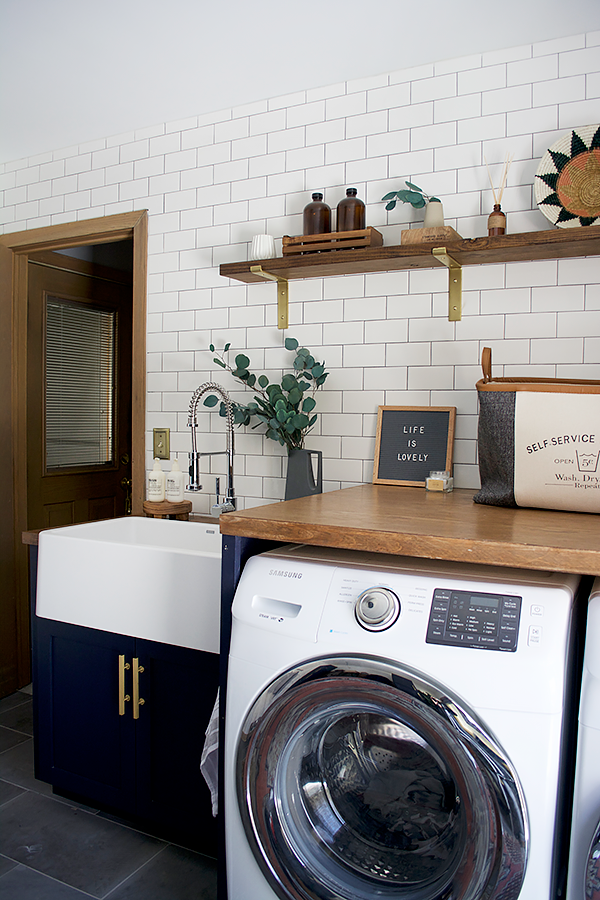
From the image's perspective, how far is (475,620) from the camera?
1.18 m

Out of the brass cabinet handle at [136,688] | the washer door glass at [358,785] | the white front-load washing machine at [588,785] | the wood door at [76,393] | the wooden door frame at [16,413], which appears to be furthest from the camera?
the wood door at [76,393]

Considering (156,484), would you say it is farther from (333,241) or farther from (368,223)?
(368,223)

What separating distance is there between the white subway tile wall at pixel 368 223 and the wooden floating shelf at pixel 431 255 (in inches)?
2.3

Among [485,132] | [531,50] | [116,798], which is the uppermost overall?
[531,50]

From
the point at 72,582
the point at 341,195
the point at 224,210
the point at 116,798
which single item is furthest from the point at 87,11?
the point at 116,798

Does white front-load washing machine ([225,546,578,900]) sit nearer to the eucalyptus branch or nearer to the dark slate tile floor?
the dark slate tile floor

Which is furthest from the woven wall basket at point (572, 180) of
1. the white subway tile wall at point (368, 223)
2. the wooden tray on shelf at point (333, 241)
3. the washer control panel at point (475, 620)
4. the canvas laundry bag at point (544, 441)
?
the washer control panel at point (475, 620)

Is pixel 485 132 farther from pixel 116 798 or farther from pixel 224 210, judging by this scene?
pixel 116 798

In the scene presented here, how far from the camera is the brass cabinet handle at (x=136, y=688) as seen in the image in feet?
6.43

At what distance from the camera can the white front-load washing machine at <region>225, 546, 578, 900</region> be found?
110 cm

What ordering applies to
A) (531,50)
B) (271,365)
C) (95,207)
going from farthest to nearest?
(95,207) < (271,365) < (531,50)

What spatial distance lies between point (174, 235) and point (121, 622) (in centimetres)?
167

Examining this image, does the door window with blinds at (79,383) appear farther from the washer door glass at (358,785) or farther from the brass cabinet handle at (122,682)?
the washer door glass at (358,785)

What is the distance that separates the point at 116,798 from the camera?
79.9 inches
